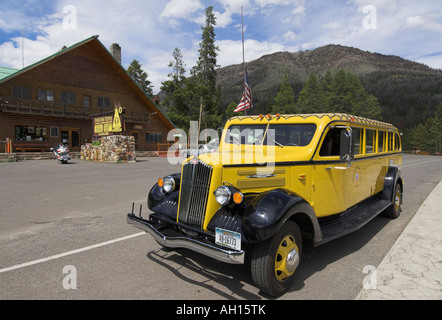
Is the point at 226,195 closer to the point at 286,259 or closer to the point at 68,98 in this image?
the point at 286,259

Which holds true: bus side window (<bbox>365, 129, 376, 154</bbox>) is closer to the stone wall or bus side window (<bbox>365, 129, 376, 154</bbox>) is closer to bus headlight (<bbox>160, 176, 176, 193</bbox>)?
bus headlight (<bbox>160, 176, 176, 193</bbox>)

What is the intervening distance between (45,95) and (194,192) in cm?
2713

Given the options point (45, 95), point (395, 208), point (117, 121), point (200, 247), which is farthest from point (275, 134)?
point (45, 95)

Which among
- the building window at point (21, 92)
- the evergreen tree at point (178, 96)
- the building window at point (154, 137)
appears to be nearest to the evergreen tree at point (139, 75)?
the evergreen tree at point (178, 96)

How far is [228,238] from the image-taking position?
283 cm

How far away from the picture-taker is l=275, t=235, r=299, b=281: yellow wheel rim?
9.81ft

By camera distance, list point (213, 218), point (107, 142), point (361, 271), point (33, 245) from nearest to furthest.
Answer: point (213, 218) → point (361, 271) → point (33, 245) → point (107, 142)

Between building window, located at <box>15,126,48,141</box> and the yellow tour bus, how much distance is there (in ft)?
82.5

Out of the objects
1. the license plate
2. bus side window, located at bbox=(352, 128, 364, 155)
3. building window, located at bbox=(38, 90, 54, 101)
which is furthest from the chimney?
the license plate

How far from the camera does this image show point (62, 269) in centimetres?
336
